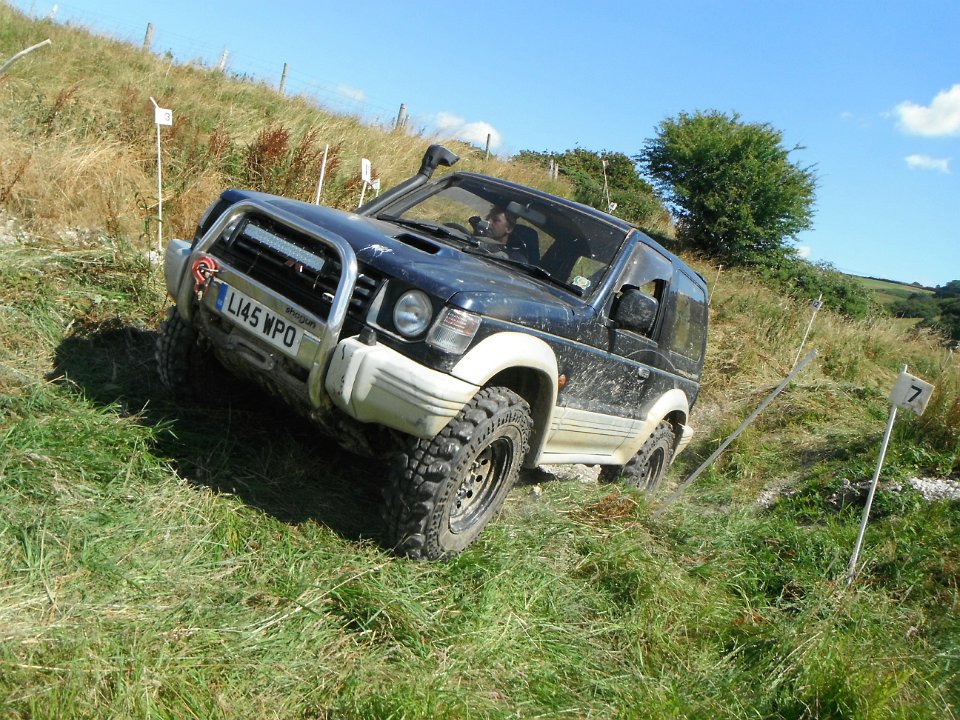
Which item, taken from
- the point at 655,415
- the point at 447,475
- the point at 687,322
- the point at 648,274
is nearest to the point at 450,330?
the point at 447,475

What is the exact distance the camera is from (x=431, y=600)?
11.9 feet

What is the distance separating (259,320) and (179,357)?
916 mm

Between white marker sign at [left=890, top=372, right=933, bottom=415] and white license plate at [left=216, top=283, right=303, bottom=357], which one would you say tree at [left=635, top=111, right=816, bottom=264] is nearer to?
white marker sign at [left=890, top=372, right=933, bottom=415]

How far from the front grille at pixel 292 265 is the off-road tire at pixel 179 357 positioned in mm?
576

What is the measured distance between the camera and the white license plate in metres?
3.70

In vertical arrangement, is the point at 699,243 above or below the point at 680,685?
above

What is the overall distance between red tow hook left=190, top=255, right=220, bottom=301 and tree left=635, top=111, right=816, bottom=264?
1850 centimetres

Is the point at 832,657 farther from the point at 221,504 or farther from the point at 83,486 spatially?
the point at 83,486

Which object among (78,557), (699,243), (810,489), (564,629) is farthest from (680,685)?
(699,243)

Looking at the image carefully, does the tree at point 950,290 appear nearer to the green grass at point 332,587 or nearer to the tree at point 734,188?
the tree at point 734,188

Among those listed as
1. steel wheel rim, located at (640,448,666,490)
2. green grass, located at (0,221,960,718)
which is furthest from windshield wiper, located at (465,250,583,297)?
steel wheel rim, located at (640,448,666,490)

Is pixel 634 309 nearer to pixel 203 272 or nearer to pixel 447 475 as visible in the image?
pixel 447 475

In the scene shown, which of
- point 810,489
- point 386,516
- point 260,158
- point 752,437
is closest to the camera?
point 386,516

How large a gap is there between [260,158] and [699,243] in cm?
1397
